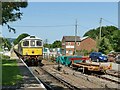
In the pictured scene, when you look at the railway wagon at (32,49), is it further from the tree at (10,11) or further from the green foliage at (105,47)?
the green foliage at (105,47)

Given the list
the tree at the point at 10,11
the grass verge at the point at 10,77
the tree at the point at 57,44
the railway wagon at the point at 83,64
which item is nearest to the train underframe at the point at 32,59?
the railway wagon at the point at 83,64

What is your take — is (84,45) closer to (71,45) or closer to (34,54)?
(71,45)

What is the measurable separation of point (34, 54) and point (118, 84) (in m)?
17.2

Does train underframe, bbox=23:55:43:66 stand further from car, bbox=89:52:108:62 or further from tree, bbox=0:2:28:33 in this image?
tree, bbox=0:2:28:33

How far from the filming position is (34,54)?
3581 cm

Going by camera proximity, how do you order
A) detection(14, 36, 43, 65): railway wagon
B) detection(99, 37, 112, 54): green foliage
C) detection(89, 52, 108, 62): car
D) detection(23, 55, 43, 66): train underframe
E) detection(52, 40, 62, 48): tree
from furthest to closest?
detection(52, 40, 62, 48): tree → detection(99, 37, 112, 54): green foliage → detection(89, 52, 108, 62): car → detection(23, 55, 43, 66): train underframe → detection(14, 36, 43, 65): railway wagon

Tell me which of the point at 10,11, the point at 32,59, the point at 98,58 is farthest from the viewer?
the point at 98,58

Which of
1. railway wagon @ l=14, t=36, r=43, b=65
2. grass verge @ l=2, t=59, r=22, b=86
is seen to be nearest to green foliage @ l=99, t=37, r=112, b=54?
railway wagon @ l=14, t=36, r=43, b=65

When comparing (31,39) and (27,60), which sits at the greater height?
(31,39)

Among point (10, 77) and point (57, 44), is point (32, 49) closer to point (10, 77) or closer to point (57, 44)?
point (10, 77)

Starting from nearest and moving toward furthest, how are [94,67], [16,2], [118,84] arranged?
[16,2] → [118,84] → [94,67]

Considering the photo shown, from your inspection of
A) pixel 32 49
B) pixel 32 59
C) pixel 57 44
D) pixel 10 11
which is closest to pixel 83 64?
pixel 32 49

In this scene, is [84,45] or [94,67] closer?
[94,67]

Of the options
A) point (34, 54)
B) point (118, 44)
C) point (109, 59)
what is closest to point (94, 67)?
point (34, 54)
